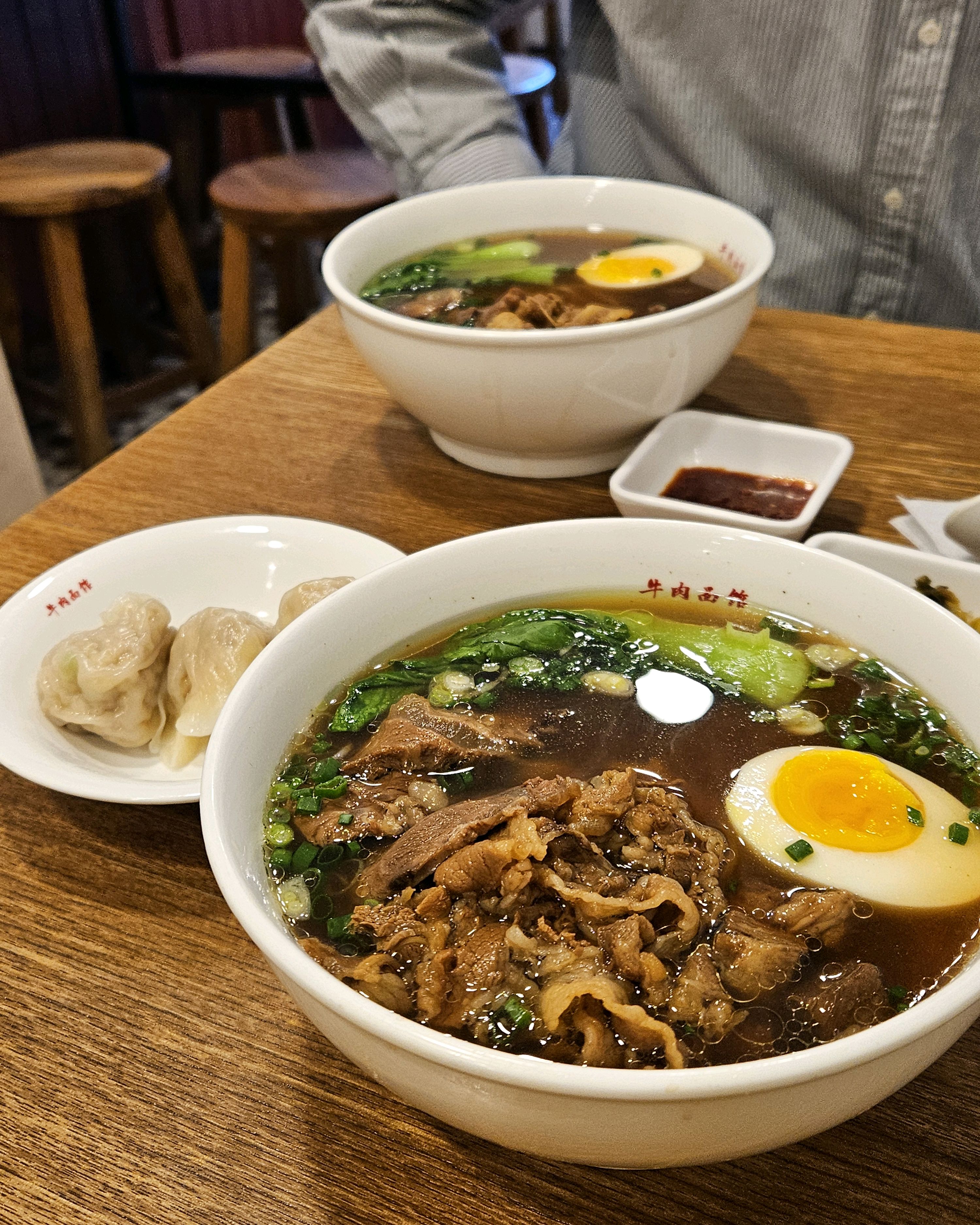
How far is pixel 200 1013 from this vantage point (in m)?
1.00

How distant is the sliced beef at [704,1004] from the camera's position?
0.80 m

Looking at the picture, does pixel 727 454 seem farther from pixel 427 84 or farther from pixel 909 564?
pixel 427 84

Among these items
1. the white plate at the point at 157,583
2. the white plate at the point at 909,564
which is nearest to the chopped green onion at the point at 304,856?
the white plate at the point at 157,583

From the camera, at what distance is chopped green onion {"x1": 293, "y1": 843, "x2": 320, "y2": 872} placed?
94 cm

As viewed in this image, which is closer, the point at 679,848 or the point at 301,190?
the point at 679,848

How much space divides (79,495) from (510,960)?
1.32 m

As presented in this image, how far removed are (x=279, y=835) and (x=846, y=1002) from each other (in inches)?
19.9

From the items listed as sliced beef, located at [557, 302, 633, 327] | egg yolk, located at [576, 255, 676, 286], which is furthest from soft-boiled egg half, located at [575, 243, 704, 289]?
sliced beef, located at [557, 302, 633, 327]

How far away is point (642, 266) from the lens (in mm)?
1940

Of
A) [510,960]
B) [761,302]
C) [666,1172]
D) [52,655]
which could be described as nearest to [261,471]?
[52,655]

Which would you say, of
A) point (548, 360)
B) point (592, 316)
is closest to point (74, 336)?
point (592, 316)

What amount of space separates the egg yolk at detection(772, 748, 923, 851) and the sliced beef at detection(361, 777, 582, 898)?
22 cm

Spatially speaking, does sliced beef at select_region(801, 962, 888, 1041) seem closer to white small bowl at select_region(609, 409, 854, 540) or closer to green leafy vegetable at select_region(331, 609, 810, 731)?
green leafy vegetable at select_region(331, 609, 810, 731)

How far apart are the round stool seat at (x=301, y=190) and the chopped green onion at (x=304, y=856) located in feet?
12.4
